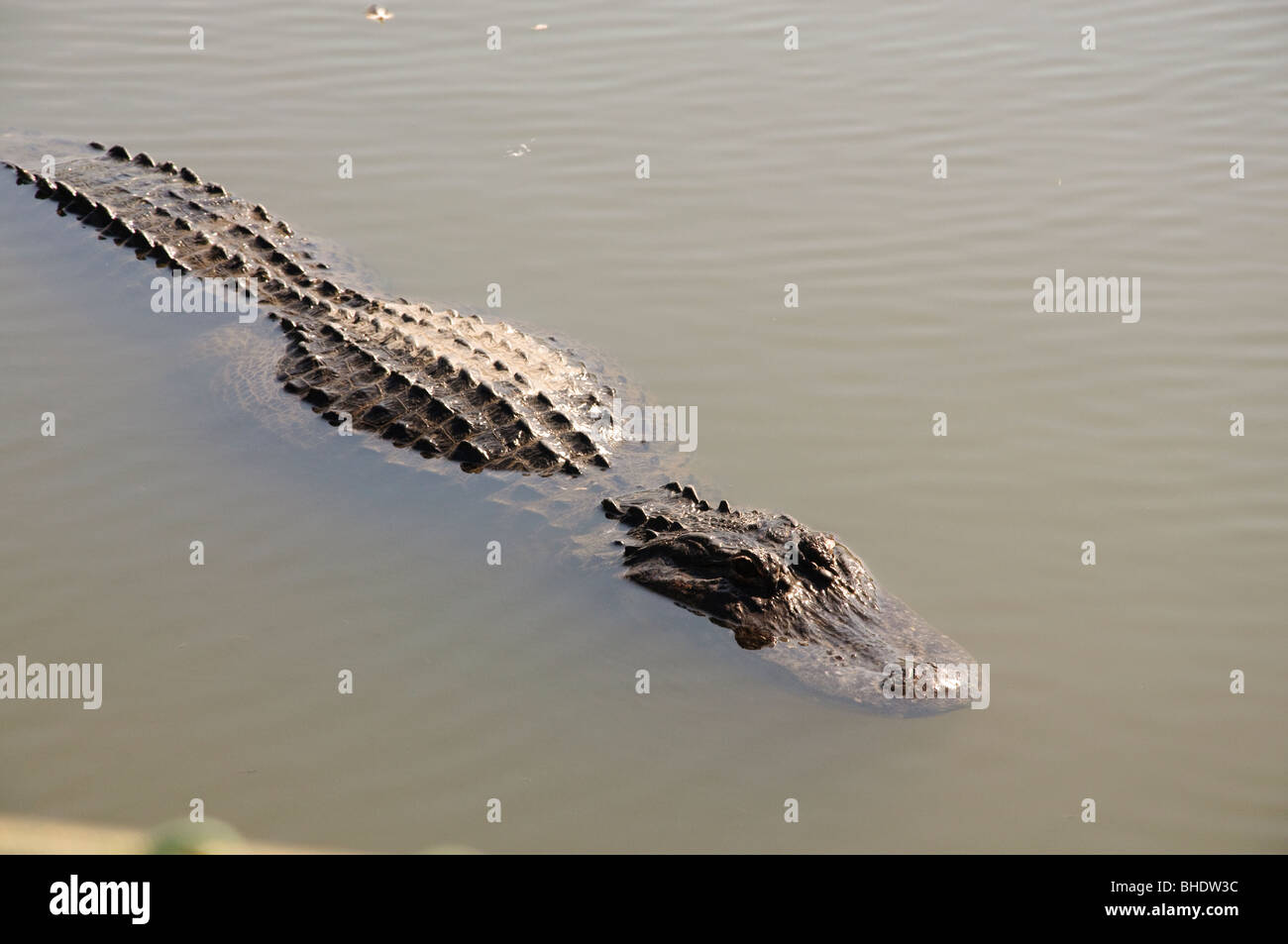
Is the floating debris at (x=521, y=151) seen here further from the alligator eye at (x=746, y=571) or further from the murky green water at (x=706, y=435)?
the alligator eye at (x=746, y=571)

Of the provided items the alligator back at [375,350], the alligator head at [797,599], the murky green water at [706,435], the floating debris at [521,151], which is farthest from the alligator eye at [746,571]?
the floating debris at [521,151]

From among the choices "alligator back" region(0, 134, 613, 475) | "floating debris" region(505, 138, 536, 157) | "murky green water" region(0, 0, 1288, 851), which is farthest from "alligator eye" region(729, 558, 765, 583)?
"floating debris" region(505, 138, 536, 157)

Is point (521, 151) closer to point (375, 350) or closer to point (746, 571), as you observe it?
point (375, 350)

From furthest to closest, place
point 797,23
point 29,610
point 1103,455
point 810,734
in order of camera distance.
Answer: point 797,23
point 1103,455
point 29,610
point 810,734

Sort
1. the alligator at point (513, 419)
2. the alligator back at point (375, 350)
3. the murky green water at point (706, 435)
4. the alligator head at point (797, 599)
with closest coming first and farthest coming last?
the murky green water at point (706, 435) → the alligator head at point (797, 599) → the alligator at point (513, 419) → the alligator back at point (375, 350)

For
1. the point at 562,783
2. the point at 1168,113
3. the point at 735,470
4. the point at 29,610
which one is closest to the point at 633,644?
the point at 562,783

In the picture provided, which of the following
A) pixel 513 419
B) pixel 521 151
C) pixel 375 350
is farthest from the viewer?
pixel 521 151

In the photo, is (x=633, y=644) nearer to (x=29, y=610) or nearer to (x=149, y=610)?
(x=149, y=610)

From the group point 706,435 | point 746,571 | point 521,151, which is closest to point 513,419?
point 706,435
